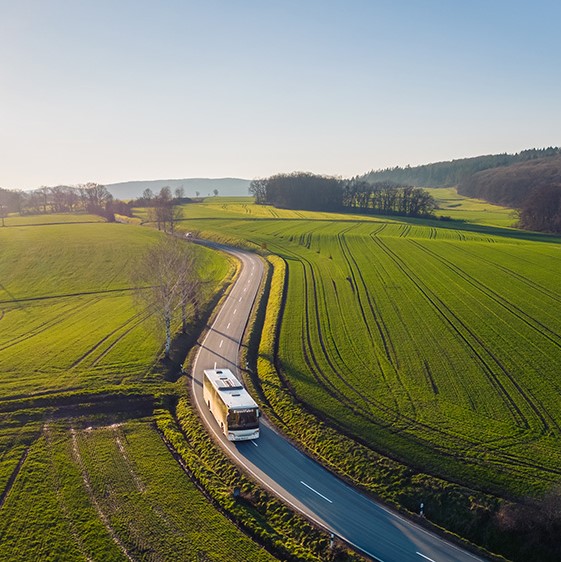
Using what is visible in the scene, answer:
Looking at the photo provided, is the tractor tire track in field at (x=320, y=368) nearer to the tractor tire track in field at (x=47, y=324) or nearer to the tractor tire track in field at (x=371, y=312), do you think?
the tractor tire track in field at (x=371, y=312)

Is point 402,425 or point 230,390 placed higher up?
point 230,390

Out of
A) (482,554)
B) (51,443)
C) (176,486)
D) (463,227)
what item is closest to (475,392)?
(482,554)

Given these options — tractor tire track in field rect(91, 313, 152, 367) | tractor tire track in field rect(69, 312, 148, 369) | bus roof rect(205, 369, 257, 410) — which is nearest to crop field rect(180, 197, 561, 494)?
bus roof rect(205, 369, 257, 410)

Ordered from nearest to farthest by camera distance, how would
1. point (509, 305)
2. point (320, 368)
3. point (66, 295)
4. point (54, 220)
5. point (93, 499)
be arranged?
point (93, 499), point (320, 368), point (509, 305), point (66, 295), point (54, 220)

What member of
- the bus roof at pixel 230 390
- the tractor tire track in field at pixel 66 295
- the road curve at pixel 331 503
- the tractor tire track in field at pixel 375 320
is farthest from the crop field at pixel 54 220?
the road curve at pixel 331 503

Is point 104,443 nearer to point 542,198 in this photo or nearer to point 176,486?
point 176,486

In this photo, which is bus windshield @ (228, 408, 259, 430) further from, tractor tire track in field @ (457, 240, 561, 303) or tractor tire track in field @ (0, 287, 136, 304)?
tractor tire track in field @ (457, 240, 561, 303)

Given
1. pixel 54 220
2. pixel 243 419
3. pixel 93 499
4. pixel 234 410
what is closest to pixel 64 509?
pixel 93 499

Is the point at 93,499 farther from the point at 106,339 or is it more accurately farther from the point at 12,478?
the point at 106,339
